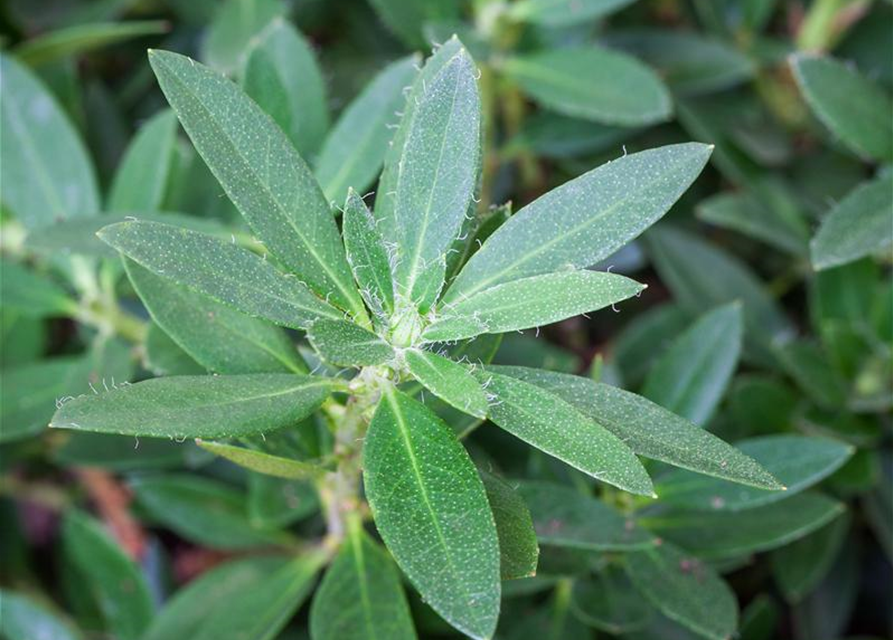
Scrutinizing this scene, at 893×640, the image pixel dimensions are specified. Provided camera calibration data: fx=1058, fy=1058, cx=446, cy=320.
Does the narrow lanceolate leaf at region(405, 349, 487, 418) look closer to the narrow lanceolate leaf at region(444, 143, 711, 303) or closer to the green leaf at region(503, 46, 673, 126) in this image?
the narrow lanceolate leaf at region(444, 143, 711, 303)

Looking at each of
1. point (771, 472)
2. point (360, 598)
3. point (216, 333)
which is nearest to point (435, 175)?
point (216, 333)

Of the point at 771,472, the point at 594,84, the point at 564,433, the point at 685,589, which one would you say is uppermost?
the point at 594,84

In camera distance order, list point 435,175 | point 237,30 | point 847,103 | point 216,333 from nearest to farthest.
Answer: point 435,175, point 216,333, point 847,103, point 237,30

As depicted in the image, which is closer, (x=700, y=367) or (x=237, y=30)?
(x=700, y=367)

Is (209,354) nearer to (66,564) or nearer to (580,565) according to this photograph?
(580,565)

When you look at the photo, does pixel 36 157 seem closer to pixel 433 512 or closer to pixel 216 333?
pixel 216 333

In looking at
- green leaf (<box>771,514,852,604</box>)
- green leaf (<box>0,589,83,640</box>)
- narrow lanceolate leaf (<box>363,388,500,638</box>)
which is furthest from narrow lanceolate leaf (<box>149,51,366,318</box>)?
green leaf (<box>771,514,852,604</box>)
